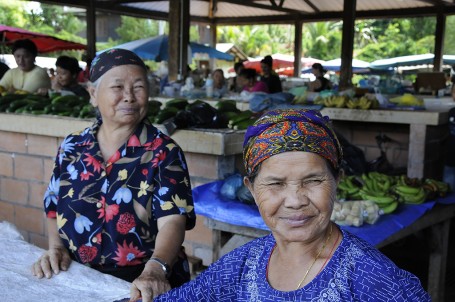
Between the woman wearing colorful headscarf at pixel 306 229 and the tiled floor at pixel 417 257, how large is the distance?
132 inches

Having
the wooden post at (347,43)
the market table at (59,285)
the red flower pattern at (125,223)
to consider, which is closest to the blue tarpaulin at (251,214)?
the red flower pattern at (125,223)

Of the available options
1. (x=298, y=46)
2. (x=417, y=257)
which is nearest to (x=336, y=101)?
(x=417, y=257)

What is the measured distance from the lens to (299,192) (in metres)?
1.30

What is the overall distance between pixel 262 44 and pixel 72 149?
33573 mm

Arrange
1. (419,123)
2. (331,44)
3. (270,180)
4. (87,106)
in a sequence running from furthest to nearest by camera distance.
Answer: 1. (331,44)
2. (419,123)
3. (87,106)
4. (270,180)

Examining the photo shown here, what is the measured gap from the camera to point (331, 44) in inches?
1328

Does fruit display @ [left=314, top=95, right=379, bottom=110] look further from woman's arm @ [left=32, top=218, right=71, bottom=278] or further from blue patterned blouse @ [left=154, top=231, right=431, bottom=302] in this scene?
blue patterned blouse @ [left=154, top=231, right=431, bottom=302]

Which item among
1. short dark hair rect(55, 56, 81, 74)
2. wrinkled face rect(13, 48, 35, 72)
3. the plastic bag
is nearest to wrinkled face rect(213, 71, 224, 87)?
short dark hair rect(55, 56, 81, 74)

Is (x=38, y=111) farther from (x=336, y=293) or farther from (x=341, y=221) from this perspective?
(x=336, y=293)

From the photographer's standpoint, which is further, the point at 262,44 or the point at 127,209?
the point at 262,44

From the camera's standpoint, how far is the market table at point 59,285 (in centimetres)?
179

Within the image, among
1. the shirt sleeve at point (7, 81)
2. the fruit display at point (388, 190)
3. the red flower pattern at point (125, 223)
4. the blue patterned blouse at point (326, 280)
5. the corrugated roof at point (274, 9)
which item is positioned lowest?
the fruit display at point (388, 190)

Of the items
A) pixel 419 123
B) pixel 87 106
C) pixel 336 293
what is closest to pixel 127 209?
pixel 336 293

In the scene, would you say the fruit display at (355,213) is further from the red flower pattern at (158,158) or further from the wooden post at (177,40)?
the wooden post at (177,40)
